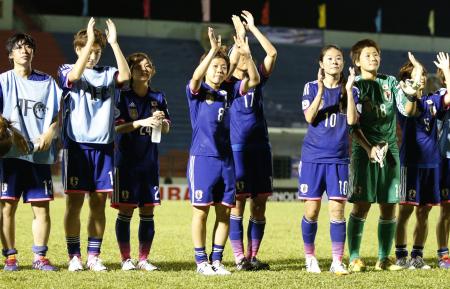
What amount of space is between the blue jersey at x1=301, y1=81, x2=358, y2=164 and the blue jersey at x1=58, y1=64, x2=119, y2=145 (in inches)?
67.7

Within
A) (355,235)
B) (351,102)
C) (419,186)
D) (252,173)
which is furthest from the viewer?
(419,186)

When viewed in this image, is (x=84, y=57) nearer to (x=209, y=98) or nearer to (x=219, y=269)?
(x=209, y=98)

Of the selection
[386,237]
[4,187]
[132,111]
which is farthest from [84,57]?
[386,237]

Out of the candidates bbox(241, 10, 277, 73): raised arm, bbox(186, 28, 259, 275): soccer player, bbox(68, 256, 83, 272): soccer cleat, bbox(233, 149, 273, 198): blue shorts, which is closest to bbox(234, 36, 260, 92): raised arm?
bbox(186, 28, 259, 275): soccer player

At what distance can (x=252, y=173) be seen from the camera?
8477 mm

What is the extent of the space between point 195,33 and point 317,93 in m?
27.1

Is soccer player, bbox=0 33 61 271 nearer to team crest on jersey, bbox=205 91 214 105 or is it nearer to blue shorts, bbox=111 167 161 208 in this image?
blue shorts, bbox=111 167 161 208


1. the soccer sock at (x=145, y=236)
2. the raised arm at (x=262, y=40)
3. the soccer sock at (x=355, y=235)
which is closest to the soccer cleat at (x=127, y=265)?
the soccer sock at (x=145, y=236)

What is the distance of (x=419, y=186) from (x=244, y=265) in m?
1.87

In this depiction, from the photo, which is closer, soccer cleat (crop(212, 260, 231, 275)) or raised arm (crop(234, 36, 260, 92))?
soccer cleat (crop(212, 260, 231, 275))

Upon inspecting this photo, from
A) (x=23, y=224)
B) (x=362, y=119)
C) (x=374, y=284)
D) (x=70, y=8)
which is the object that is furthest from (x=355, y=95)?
(x=70, y=8)

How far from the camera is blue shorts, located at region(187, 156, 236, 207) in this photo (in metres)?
7.69

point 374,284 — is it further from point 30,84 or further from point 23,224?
point 23,224

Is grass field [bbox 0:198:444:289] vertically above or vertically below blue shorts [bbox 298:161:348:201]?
below
